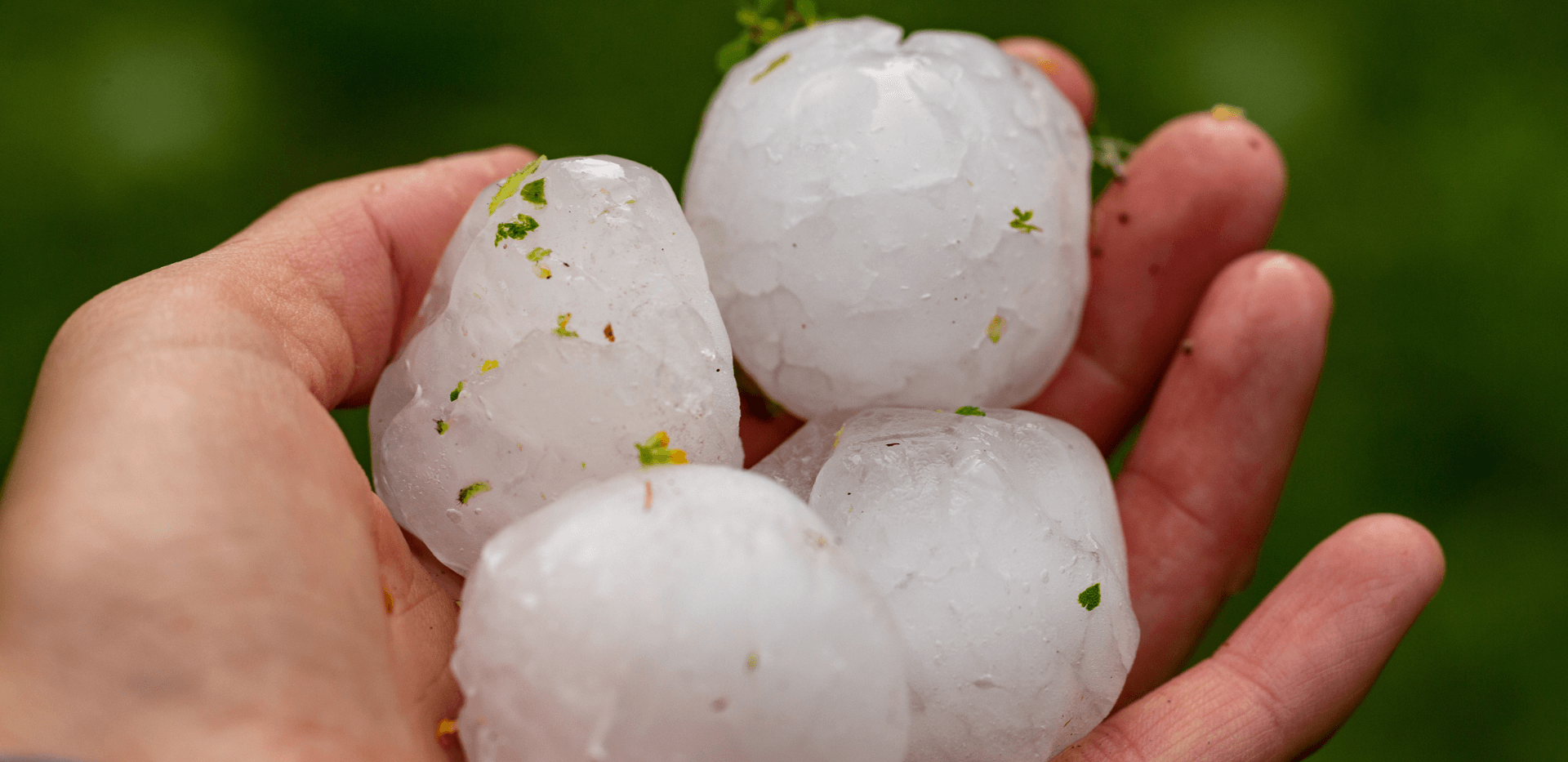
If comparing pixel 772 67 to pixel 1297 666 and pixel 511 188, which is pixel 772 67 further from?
pixel 1297 666

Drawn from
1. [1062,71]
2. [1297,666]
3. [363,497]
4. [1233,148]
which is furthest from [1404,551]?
[363,497]

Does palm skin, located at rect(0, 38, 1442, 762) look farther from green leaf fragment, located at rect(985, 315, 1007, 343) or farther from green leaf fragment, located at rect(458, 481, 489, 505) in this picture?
green leaf fragment, located at rect(985, 315, 1007, 343)

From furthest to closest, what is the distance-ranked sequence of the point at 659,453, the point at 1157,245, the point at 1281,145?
1. the point at 1281,145
2. the point at 1157,245
3. the point at 659,453

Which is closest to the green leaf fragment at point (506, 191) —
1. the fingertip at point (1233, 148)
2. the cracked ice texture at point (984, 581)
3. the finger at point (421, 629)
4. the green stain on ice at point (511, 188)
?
the green stain on ice at point (511, 188)

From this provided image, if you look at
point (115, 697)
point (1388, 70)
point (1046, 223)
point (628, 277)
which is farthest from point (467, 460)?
point (1388, 70)

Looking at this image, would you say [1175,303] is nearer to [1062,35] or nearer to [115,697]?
[1062,35]

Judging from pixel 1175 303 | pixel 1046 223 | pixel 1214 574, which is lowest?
pixel 1214 574
